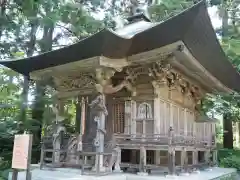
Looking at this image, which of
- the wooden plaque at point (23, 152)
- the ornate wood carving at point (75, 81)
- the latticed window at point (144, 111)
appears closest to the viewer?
the wooden plaque at point (23, 152)

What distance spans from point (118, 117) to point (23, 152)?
4.06 m

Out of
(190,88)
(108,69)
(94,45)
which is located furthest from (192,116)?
(94,45)

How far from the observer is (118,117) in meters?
8.04

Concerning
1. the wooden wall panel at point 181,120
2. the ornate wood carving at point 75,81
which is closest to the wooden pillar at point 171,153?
the ornate wood carving at point 75,81

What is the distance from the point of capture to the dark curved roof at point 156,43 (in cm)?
525

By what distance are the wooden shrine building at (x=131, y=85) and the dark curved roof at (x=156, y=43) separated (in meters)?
0.02

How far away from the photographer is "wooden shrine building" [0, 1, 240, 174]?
6195 millimetres

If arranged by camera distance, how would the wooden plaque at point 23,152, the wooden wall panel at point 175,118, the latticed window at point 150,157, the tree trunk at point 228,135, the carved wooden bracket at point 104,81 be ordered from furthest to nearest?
1. the tree trunk at point 228,135
2. the wooden wall panel at point 175,118
3. the latticed window at point 150,157
4. the carved wooden bracket at point 104,81
5. the wooden plaque at point 23,152

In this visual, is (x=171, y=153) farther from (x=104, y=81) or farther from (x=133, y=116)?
(x=104, y=81)

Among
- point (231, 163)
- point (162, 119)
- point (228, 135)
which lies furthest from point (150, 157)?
point (228, 135)

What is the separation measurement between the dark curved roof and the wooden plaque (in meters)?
2.51

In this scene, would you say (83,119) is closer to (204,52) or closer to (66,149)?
(66,149)

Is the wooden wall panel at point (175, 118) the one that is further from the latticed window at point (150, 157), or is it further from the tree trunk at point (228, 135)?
the tree trunk at point (228, 135)

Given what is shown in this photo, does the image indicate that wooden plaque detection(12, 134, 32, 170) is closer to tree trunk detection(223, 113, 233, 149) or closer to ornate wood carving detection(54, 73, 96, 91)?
ornate wood carving detection(54, 73, 96, 91)
